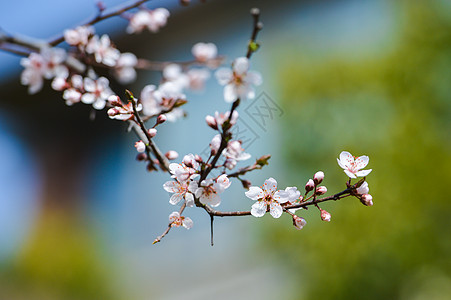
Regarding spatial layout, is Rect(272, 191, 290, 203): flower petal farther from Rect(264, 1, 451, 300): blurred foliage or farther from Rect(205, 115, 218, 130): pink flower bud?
Rect(264, 1, 451, 300): blurred foliage

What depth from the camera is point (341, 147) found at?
109 inches

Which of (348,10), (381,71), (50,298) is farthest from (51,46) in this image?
(348,10)

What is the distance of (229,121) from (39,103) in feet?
24.4

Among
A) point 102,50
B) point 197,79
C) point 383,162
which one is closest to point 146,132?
point 102,50

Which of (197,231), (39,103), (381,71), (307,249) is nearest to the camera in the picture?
(307,249)

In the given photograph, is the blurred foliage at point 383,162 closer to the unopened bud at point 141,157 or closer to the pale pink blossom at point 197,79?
the pale pink blossom at point 197,79

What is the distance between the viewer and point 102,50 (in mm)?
1017

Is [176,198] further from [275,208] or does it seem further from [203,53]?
[203,53]

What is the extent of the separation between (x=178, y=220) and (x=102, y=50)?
584 mm

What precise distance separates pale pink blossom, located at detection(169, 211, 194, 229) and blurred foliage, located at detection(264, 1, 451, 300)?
1823mm

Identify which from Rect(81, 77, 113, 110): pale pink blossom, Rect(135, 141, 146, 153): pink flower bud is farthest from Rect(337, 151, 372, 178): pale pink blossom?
Rect(81, 77, 113, 110): pale pink blossom

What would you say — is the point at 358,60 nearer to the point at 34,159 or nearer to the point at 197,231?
the point at 197,231

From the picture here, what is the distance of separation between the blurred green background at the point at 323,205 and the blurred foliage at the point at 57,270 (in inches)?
0.5

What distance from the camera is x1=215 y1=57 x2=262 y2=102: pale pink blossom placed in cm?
62
